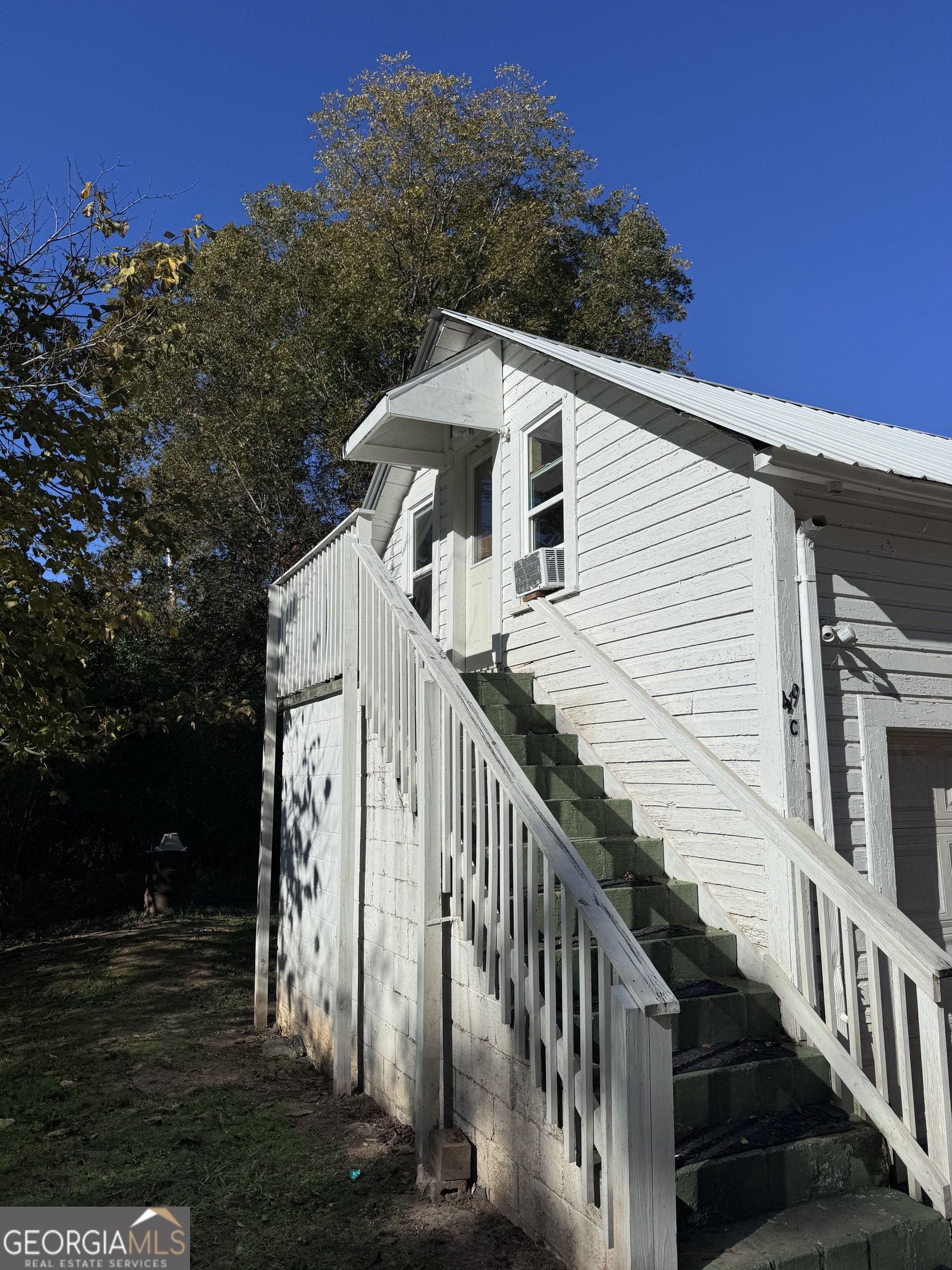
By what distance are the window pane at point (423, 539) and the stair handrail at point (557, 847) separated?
4.42 m

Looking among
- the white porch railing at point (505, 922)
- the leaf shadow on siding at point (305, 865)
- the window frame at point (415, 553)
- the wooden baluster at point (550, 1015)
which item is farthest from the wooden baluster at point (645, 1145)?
the window frame at point (415, 553)

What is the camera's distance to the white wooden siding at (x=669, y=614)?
200 inches

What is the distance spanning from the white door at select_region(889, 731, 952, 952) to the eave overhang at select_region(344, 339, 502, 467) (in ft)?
14.7

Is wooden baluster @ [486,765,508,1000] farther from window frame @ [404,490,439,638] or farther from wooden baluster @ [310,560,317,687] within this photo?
window frame @ [404,490,439,638]

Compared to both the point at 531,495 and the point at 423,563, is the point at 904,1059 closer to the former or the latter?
the point at 531,495

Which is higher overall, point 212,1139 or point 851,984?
point 851,984

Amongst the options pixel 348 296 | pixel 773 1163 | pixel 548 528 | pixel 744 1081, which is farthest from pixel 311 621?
pixel 348 296

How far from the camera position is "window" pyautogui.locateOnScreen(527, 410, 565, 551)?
743 centimetres

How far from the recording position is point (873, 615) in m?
5.19

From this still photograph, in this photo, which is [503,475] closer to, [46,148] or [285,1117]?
[46,148]

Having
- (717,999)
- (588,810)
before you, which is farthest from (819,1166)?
(588,810)

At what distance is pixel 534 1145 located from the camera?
3.80 meters

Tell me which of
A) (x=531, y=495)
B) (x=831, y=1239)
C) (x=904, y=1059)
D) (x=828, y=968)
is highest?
(x=531, y=495)

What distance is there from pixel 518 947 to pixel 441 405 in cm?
533
